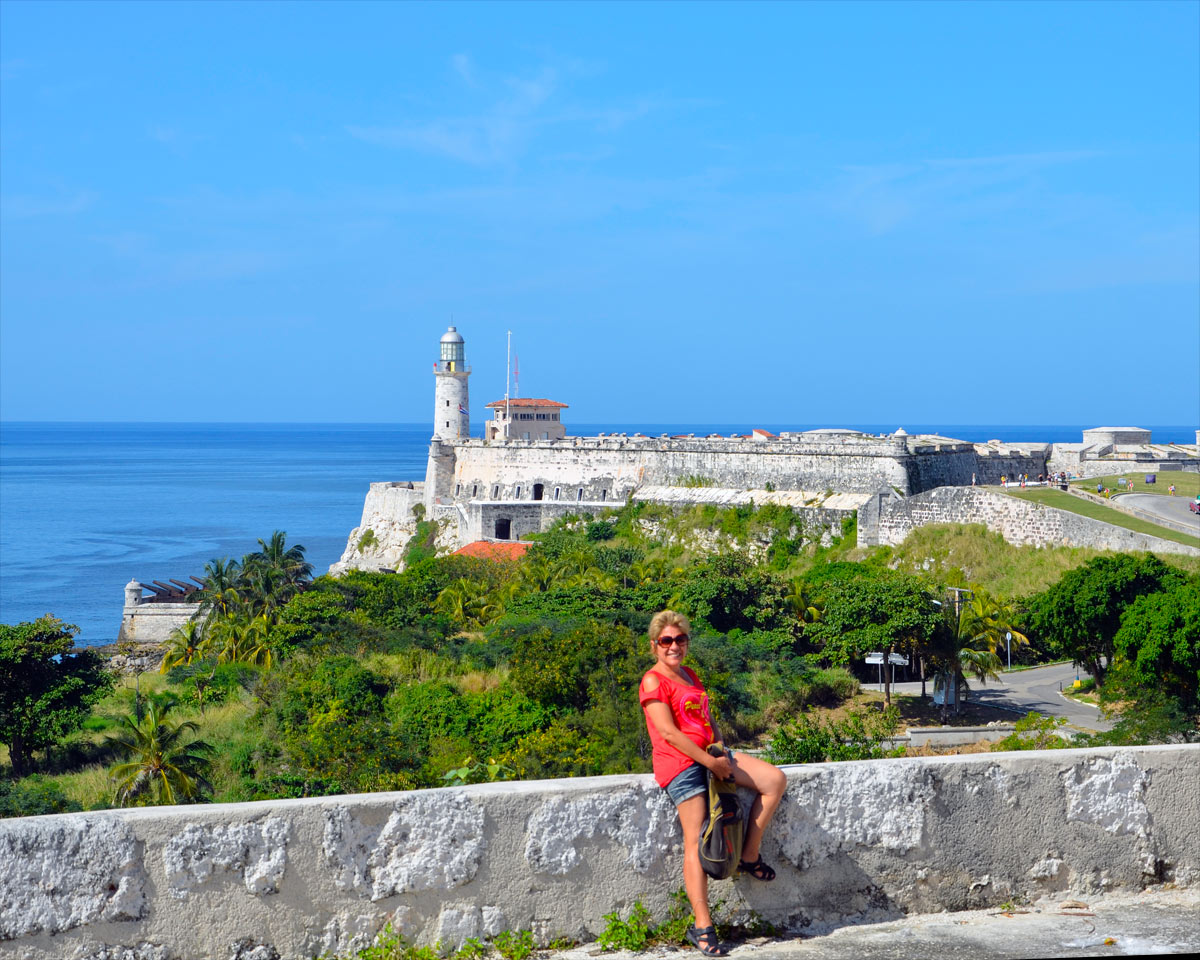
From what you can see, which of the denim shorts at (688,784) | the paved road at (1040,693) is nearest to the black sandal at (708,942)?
the denim shorts at (688,784)

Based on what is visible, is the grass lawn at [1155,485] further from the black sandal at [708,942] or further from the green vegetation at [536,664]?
the black sandal at [708,942]

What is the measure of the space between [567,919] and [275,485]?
111218 millimetres

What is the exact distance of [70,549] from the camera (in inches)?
2657

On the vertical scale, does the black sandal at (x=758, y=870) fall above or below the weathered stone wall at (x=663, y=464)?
below

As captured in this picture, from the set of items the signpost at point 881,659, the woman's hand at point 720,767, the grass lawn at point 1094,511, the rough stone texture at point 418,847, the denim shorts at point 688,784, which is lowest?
the signpost at point 881,659

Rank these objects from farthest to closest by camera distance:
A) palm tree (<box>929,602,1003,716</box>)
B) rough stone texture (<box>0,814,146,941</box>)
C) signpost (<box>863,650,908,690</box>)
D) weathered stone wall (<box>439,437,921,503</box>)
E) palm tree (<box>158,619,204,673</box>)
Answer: weathered stone wall (<box>439,437,921,503</box>) → palm tree (<box>158,619,204,673</box>) → signpost (<box>863,650,908,690</box>) → palm tree (<box>929,602,1003,716</box>) → rough stone texture (<box>0,814,146,941</box>)

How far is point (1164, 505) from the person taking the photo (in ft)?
101

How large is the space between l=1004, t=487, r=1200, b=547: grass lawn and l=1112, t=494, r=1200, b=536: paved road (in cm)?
64

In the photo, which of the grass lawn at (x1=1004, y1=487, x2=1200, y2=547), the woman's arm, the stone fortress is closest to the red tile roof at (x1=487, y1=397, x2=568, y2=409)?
the stone fortress

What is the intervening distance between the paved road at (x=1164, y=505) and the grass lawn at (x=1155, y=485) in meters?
0.67

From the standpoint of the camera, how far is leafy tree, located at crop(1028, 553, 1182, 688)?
22094mm

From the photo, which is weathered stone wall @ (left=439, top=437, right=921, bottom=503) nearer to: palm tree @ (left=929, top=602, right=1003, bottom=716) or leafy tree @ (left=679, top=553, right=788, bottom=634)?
leafy tree @ (left=679, top=553, right=788, bottom=634)

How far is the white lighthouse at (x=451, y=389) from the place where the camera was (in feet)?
163

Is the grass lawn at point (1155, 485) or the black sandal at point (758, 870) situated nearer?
the black sandal at point (758, 870)
